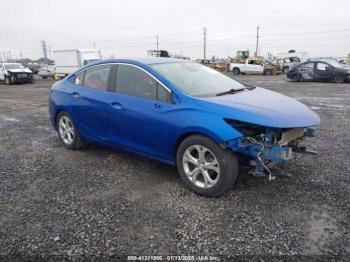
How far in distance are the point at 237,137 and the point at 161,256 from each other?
1.41m

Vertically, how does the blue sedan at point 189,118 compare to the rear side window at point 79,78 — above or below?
below

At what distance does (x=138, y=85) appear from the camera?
4285 millimetres

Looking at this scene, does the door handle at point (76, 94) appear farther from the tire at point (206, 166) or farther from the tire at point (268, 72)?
the tire at point (268, 72)

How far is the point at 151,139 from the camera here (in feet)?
13.4

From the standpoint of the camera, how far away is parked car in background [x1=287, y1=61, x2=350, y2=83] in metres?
18.5

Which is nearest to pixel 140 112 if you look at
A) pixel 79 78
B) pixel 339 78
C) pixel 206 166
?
pixel 206 166

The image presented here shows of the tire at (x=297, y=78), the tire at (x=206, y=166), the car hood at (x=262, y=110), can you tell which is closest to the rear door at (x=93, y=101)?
the tire at (x=206, y=166)

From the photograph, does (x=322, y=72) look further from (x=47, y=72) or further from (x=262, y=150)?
(x=47, y=72)

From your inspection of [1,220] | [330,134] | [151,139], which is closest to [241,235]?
[151,139]

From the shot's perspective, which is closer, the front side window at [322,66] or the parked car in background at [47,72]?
the front side window at [322,66]

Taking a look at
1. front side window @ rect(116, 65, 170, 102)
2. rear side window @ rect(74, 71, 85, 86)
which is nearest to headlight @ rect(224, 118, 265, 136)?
front side window @ rect(116, 65, 170, 102)

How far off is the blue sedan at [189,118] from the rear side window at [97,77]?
0.05 feet

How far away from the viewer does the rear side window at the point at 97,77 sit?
15.7 feet

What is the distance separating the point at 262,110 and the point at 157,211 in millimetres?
1581
